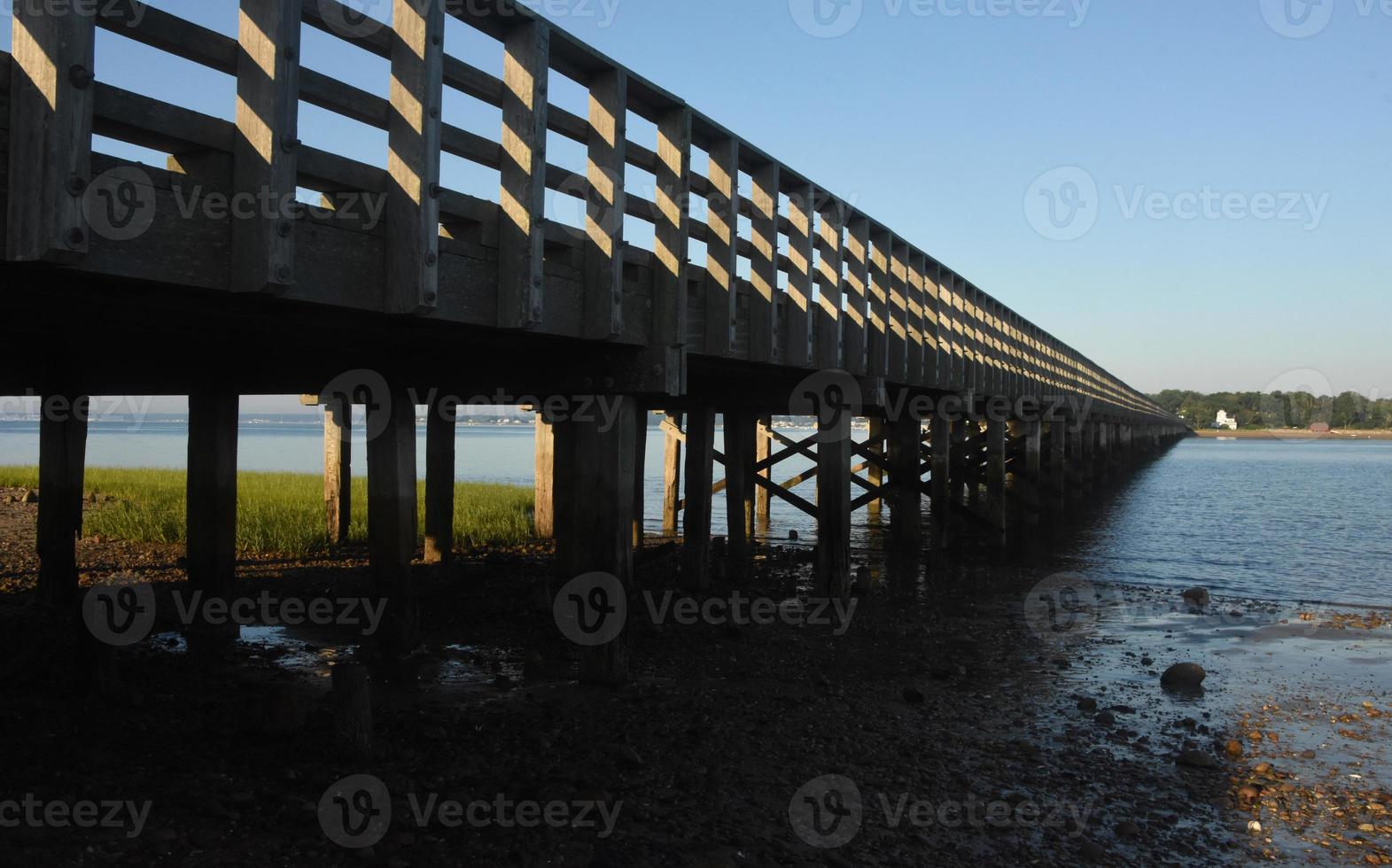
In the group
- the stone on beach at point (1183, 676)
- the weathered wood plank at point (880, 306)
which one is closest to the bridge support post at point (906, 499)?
the weathered wood plank at point (880, 306)

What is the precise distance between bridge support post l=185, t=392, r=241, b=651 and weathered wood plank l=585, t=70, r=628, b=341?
15.8ft

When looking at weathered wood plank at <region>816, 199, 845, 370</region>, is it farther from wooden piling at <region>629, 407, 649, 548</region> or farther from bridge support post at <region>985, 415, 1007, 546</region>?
bridge support post at <region>985, 415, 1007, 546</region>

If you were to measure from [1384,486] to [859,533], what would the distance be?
40747mm

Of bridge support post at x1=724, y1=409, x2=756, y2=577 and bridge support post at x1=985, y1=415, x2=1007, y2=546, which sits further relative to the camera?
bridge support post at x1=985, y1=415, x2=1007, y2=546

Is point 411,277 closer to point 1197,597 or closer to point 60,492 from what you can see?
point 60,492

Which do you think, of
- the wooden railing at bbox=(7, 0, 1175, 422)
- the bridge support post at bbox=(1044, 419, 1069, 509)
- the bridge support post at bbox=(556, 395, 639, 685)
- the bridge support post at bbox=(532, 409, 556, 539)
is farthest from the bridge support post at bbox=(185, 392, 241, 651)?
the bridge support post at bbox=(1044, 419, 1069, 509)

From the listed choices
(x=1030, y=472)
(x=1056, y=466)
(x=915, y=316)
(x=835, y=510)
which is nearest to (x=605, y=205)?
(x=835, y=510)

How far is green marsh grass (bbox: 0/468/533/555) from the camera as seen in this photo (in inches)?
609

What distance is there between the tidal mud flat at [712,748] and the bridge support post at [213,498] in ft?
1.64

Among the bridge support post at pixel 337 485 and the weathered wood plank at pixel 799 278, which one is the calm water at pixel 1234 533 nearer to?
the bridge support post at pixel 337 485

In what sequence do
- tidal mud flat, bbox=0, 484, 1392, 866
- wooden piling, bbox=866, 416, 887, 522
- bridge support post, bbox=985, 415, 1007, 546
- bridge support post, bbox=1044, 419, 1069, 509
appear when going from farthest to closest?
1. bridge support post, bbox=1044, 419, 1069, 509
2. wooden piling, bbox=866, 416, 887, 522
3. bridge support post, bbox=985, 415, 1007, 546
4. tidal mud flat, bbox=0, 484, 1392, 866

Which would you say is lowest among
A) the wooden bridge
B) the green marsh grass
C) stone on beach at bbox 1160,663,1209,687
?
stone on beach at bbox 1160,663,1209,687

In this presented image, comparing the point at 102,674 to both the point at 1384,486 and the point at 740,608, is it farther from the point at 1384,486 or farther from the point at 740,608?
the point at 1384,486

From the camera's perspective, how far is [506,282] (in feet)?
19.7
